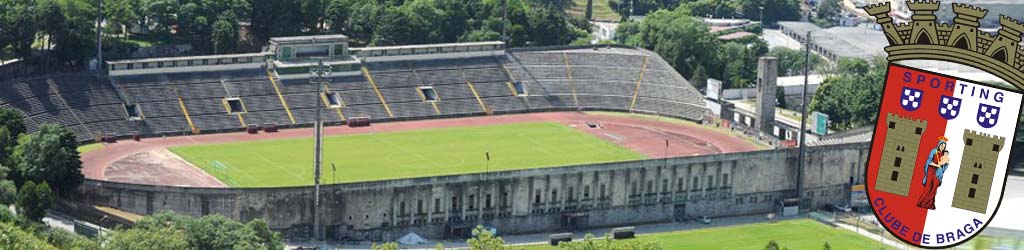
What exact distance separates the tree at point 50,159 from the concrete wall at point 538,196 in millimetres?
1383

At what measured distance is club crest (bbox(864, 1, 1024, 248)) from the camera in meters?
32.6

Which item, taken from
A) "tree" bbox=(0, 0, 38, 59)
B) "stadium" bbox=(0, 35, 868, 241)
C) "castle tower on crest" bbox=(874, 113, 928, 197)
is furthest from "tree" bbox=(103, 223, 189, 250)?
"tree" bbox=(0, 0, 38, 59)

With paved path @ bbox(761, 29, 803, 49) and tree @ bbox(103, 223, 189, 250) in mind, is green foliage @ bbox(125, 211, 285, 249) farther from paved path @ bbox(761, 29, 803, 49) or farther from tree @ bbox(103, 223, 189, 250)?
paved path @ bbox(761, 29, 803, 49)

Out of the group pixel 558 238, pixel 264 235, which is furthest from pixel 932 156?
pixel 558 238

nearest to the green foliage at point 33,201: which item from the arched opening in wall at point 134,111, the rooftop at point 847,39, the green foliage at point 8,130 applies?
the green foliage at point 8,130

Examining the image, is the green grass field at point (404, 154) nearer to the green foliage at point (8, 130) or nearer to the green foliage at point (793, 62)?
the green foliage at point (8, 130)

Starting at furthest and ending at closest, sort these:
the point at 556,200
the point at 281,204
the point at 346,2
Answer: the point at 346,2 → the point at 556,200 → the point at 281,204

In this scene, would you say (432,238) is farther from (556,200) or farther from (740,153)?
(740,153)

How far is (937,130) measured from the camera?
33.2 metres

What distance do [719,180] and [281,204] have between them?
29.0 meters

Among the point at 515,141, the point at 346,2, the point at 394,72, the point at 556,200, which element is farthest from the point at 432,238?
the point at 346,2

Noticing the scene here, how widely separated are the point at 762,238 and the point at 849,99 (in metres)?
33.4

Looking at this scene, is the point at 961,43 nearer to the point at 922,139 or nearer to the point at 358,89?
the point at 922,139

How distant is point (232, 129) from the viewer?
4343 inches
